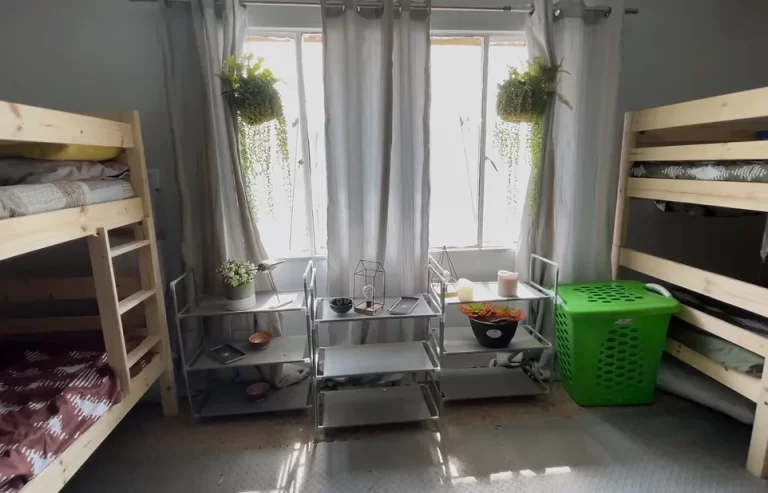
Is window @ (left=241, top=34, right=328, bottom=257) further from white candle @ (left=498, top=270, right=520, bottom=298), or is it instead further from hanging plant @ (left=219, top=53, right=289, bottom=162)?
white candle @ (left=498, top=270, right=520, bottom=298)

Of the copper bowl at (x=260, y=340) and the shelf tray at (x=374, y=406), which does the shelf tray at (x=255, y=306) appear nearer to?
the copper bowl at (x=260, y=340)

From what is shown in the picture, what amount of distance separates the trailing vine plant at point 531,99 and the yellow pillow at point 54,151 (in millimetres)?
1817

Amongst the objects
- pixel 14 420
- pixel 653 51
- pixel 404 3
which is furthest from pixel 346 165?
pixel 653 51

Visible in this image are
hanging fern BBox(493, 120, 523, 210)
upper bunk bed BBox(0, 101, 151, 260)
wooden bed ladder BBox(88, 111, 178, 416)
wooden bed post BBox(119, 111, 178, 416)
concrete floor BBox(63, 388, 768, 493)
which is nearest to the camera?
upper bunk bed BBox(0, 101, 151, 260)

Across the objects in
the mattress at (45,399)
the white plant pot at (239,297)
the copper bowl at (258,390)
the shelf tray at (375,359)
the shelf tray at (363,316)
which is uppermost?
the white plant pot at (239,297)

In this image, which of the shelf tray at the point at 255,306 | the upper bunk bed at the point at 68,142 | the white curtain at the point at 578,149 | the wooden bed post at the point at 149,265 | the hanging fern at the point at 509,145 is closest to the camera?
the upper bunk bed at the point at 68,142

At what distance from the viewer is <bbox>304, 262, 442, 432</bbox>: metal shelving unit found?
6.26ft

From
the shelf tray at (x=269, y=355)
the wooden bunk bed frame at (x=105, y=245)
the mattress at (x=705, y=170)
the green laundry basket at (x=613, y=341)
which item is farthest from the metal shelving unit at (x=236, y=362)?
the mattress at (x=705, y=170)

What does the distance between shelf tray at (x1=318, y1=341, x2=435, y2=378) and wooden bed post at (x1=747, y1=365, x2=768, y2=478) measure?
1258 mm

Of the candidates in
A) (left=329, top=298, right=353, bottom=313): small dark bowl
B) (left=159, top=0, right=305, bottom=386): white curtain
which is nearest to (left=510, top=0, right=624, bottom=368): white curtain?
(left=329, top=298, right=353, bottom=313): small dark bowl

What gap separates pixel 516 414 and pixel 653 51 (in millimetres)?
2115

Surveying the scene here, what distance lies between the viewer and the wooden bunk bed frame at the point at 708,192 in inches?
60.8

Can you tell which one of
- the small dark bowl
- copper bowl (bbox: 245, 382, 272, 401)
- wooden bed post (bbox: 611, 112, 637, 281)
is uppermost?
wooden bed post (bbox: 611, 112, 637, 281)

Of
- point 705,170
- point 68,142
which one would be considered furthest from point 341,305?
point 705,170
